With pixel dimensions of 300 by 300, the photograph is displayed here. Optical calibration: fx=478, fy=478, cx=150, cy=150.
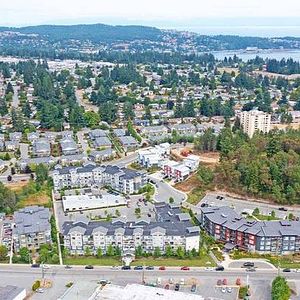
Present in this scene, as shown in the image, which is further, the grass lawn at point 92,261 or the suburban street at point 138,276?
the grass lawn at point 92,261

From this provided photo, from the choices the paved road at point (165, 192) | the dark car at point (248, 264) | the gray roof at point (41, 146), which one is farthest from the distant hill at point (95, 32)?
the dark car at point (248, 264)

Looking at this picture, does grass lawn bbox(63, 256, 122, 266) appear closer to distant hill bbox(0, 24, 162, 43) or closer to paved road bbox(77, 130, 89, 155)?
paved road bbox(77, 130, 89, 155)

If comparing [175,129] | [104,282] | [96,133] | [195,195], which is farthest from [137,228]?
[175,129]

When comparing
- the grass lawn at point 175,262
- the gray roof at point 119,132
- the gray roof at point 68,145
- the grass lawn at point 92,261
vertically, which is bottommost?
the grass lawn at point 175,262

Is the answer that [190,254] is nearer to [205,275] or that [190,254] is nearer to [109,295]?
[205,275]

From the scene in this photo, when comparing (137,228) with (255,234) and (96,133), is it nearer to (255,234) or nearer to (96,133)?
(255,234)

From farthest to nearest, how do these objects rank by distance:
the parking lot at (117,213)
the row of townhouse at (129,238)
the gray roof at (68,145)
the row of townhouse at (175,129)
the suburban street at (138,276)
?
the row of townhouse at (175,129)
the gray roof at (68,145)
the parking lot at (117,213)
the row of townhouse at (129,238)
the suburban street at (138,276)

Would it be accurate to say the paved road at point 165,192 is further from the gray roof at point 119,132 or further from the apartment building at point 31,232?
the gray roof at point 119,132
